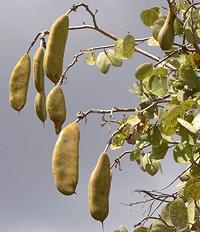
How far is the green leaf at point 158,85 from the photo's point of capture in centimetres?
248

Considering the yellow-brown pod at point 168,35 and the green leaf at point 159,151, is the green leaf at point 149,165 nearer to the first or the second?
the green leaf at point 159,151

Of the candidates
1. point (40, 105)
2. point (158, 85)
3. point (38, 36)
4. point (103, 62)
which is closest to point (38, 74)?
point (40, 105)

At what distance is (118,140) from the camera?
9.52 ft

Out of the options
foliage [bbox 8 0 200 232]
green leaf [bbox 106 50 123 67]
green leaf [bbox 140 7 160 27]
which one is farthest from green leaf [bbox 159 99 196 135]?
green leaf [bbox 106 50 123 67]

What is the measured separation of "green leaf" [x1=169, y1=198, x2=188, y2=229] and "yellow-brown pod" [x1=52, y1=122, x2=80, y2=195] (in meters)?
0.51

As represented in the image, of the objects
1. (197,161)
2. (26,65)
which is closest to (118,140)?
(197,161)

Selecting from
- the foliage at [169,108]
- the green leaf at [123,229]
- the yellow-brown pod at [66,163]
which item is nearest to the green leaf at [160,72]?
the foliage at [169,108]

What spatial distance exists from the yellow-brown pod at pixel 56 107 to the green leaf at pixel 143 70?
553 millimetres

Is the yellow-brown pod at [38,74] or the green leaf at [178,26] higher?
the green leaf at [178,26]

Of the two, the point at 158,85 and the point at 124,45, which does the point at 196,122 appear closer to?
the point at 158,85

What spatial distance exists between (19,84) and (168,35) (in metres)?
0.55

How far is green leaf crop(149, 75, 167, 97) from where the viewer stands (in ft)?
8.13

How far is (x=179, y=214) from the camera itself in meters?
2.30

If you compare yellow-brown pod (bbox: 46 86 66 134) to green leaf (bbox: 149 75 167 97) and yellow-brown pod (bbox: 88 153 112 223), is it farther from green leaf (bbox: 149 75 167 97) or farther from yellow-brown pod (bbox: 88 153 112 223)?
green leaf (bbox: 149 75 167 97)
